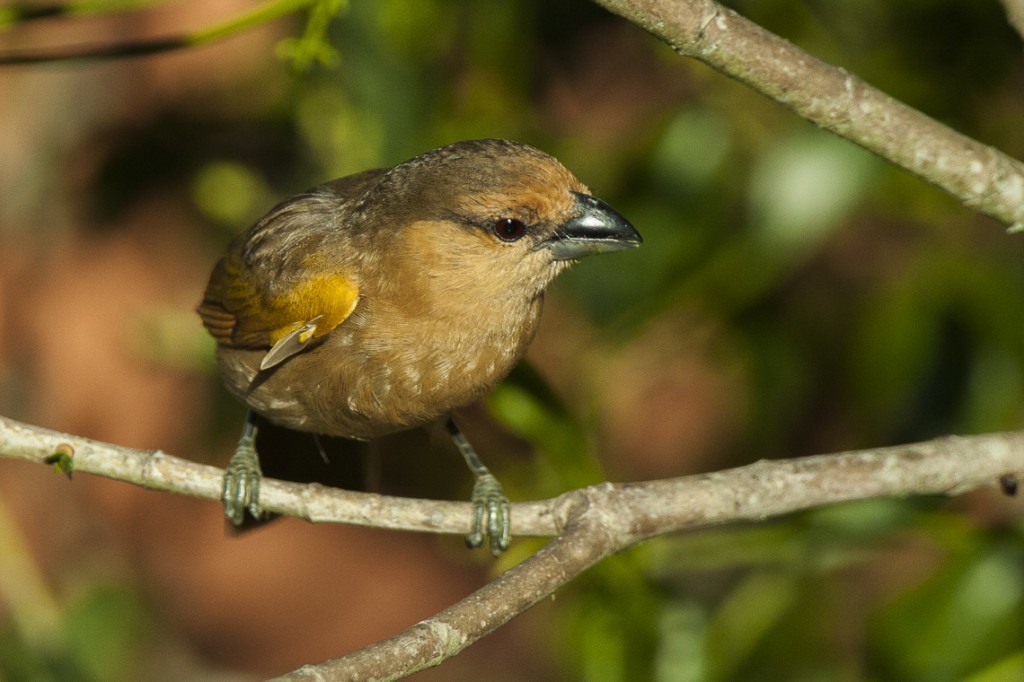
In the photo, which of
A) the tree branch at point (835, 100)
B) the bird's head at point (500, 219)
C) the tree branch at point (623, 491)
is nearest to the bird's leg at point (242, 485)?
the tree branch at point (623, 491)

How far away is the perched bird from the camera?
276cm

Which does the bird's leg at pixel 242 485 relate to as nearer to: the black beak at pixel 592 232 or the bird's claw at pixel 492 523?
the bird's claw at pixel 492 523

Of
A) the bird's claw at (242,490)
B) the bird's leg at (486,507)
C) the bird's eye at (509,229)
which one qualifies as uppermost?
the bird's eye at (509,229)

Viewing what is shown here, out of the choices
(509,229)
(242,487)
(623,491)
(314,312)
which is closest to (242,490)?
(242,487)

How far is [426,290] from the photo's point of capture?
2840 millimetres

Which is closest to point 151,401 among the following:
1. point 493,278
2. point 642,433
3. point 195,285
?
point 195,285

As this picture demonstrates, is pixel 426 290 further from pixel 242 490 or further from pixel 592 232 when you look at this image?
pixel 242 490

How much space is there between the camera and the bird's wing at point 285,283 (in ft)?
9.59

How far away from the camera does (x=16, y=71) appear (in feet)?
17.0

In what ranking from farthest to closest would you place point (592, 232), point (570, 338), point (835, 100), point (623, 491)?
point (570, 338), point (592, 232), point (623, 491), point (835, 100)

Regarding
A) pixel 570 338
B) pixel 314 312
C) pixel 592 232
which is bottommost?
pixel 314 312

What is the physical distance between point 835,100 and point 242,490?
1.63 meters

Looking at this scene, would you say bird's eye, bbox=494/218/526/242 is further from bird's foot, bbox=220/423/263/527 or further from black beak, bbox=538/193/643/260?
bird's foot, bbox=220/423/263/527

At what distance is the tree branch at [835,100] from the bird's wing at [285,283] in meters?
1.08
